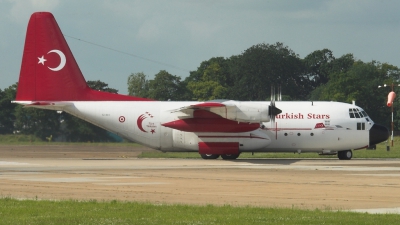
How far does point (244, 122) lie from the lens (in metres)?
43.3

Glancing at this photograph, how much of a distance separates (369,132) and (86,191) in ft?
91.5

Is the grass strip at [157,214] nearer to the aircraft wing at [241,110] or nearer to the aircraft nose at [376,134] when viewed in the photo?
the aircraft wing at [241,110]

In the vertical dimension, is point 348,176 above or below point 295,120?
below

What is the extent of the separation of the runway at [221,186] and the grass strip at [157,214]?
147cm

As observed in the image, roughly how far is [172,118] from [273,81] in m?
80.6

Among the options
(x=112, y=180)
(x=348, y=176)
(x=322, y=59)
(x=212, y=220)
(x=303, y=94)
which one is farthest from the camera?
(x=322, y=59)

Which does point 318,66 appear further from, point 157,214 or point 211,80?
point 157,214

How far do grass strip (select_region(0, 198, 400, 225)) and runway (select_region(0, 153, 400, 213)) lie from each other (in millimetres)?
1471

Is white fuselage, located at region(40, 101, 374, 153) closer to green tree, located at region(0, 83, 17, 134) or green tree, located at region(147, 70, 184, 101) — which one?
green tree, located at region(0, 83, 17, 134)

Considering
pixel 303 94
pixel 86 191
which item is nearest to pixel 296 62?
pixel 303 94

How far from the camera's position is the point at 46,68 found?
4441 centimetres

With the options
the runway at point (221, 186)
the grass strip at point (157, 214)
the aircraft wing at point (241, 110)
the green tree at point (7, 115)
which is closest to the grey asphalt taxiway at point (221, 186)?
the runway at point (221, 186)

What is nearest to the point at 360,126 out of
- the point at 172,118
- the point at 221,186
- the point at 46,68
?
the point at 172,118

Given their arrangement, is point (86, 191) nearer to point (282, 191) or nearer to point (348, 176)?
point (282, 191)
